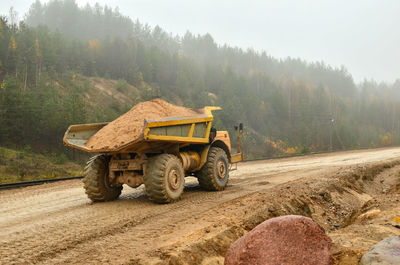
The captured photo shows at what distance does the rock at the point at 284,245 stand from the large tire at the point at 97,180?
15.7 ft

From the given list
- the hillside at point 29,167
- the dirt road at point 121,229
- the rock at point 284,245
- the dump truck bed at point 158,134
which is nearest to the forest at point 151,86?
the hillside at point 29,167

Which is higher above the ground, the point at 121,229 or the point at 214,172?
the point at 214,172

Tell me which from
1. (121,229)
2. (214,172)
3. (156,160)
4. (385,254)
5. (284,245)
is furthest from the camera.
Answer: (214,172)

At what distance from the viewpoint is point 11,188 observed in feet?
36.7

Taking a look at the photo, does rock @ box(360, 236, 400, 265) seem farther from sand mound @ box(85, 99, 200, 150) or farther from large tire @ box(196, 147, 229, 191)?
large tire @ box(196, 147, 229, 191)

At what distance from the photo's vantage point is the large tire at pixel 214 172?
8359 millimetres

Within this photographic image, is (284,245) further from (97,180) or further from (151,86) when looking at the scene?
(151,86)

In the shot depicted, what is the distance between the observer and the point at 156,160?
6.71 metres

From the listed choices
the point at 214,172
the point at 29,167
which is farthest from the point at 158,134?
the point at 29,167

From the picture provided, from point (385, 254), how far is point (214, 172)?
581 cm

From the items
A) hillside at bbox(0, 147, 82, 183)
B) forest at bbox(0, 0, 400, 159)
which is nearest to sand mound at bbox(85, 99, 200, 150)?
hillside at bbox(0, 147, 82, 183)

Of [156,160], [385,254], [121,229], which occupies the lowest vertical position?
[121,229]

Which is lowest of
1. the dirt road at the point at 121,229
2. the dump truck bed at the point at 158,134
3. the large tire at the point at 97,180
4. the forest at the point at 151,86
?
the dirt road at the point at 121,229

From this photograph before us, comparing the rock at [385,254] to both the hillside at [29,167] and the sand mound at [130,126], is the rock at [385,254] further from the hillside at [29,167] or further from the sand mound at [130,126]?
the hillside at [29,167]
